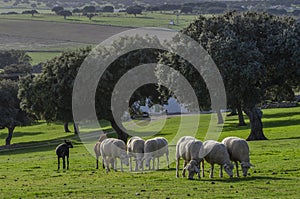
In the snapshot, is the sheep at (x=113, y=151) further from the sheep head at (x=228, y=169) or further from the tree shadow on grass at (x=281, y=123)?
the tree shadow on grass at (x=281, y=123)

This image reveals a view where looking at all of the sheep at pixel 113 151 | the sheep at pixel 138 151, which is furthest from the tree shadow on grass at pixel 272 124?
the sheep at pixel 138 151

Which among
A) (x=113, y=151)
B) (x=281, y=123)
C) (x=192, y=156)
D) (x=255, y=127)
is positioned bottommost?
(x=281, y=123)

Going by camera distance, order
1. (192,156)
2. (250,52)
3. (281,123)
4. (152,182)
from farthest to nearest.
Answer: (281,123) < (250,52) < (192,156) < (152,182)

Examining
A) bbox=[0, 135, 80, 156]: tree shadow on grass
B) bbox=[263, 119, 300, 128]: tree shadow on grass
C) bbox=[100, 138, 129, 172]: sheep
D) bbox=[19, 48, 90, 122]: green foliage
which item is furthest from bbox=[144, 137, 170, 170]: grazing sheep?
bbox=[263, 119, 300, 128]: tree shadow on grass

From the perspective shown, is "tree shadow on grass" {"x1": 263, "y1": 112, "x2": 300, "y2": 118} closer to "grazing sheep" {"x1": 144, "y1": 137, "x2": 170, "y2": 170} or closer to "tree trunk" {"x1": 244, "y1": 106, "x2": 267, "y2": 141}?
"tree trunk" {"x1": 244, "y1": 106, "x2": 267, "y2": 141}

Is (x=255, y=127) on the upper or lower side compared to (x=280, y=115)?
upper

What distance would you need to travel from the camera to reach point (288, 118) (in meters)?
77.7

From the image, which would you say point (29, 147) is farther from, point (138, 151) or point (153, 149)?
point (153, 149)

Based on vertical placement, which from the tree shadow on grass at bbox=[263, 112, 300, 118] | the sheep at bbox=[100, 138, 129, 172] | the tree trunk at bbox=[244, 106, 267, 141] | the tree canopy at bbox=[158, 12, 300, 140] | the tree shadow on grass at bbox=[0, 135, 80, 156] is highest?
the tree canopy at bbox=[158, 12, 300, 140]

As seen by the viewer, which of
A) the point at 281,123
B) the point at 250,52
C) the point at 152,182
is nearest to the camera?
the point at 152,182

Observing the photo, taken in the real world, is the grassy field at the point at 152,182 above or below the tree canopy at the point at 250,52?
below

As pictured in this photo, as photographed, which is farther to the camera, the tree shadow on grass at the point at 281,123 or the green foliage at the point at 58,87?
the tree shadow on grass at the point at 281,123

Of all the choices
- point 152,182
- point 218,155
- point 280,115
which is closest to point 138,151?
point 152,182

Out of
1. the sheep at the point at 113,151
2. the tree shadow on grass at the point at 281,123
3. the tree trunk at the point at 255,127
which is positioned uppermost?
the sheep at the point at 113,151
